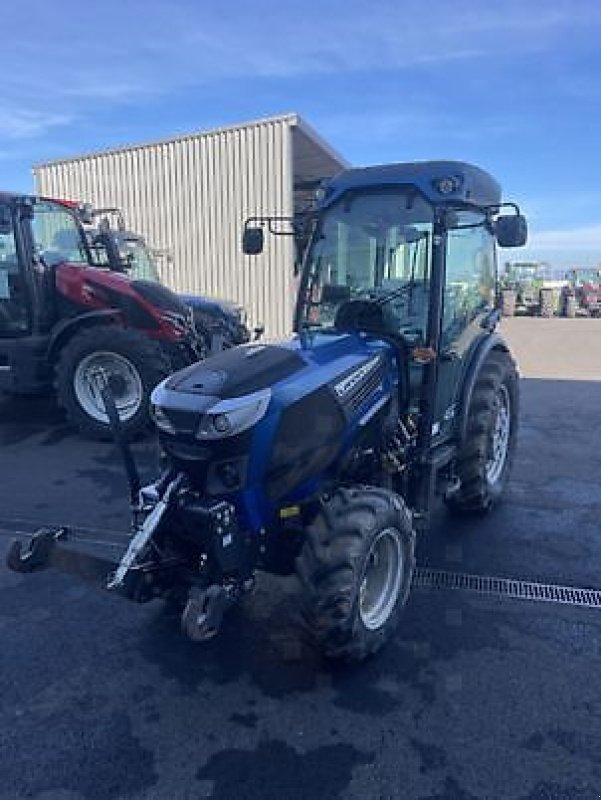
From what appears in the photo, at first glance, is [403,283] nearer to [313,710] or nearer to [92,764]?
[313,710]

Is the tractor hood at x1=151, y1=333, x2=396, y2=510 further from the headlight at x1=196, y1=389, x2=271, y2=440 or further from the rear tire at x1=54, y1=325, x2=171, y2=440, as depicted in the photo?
the rear tire at x1=54, y1=325, x2=171, y2=440

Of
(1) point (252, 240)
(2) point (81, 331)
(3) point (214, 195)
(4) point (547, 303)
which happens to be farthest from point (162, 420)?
(4) point (547, 303)

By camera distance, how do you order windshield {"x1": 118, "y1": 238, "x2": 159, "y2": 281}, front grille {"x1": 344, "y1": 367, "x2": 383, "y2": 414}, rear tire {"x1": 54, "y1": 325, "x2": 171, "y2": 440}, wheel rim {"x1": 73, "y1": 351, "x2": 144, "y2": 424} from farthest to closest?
windshield {"x1": 118, "y1": 238, "x2": 159, "y2": 281}
wheel rim {"x1": 73, "y1": 351, "x2": 144, "y2": 424}
rear tire {"x1": 54, "y1": 325, "x2": 171, "y2": 440}
front grille {"x1": 344, "y1": 367, "x2": 383, "y2": 414}

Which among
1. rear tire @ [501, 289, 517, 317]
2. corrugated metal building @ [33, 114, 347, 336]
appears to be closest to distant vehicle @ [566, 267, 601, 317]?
rear tire @ [501, 289, 517, 317]

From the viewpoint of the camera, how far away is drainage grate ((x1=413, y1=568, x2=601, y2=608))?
355cm

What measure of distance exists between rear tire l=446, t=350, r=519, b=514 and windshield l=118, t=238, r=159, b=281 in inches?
226

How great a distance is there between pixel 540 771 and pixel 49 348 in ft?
19.2

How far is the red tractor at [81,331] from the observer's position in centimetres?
664

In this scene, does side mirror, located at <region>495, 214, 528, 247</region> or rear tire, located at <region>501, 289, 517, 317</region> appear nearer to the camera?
side mirror, located at <region>495, 214, 528, 247</region>

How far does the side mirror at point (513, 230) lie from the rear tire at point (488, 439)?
91cm

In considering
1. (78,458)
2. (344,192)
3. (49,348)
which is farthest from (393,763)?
(49,348)

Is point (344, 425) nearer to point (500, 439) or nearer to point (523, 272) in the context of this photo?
point (500, 439)

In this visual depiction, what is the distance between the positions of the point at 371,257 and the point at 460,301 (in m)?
0.62

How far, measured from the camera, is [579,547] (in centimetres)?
420
